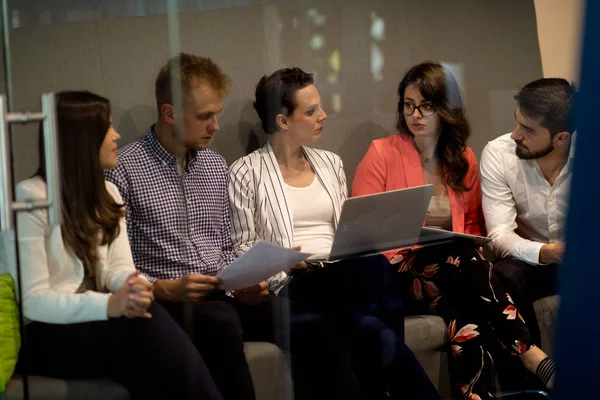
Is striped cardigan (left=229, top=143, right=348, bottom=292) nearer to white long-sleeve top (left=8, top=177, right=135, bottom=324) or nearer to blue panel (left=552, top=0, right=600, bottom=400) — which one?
white long-sleeve top (left=8, top=177, right=135, bottom=324)

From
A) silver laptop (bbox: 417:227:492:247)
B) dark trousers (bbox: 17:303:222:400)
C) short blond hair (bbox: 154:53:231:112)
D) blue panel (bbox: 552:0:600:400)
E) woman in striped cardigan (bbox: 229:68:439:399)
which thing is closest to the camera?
blue panel (bbox: 552:0:600:400)

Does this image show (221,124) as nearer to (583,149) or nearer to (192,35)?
(192,35)

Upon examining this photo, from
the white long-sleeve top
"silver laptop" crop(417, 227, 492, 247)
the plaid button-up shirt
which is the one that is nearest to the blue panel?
"silver laptop" crop(417, 227, 492, 247)

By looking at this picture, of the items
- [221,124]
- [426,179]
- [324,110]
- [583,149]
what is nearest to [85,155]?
[221,124]

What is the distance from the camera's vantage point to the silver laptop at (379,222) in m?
2.61

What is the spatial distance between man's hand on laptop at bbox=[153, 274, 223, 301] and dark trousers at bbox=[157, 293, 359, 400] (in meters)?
0.02

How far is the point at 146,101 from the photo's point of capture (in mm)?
2412

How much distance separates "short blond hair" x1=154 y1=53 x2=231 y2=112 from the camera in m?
2.42

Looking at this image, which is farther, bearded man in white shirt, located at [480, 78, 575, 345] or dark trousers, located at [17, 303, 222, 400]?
bearded man in white shirt, located at [480, 78, 575, 345]

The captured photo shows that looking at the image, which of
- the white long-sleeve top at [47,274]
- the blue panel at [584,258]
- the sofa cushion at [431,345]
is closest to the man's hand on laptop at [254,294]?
the white long-sleeve top at [47,274]

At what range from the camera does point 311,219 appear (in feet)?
8.48

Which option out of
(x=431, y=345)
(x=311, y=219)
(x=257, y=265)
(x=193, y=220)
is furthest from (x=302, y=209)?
(x=431, y=345)

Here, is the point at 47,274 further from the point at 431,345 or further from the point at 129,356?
the point at 431,345

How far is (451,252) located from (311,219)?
0.52m
